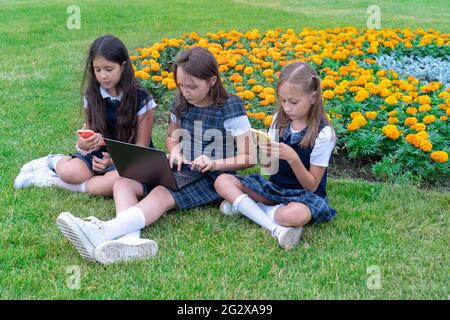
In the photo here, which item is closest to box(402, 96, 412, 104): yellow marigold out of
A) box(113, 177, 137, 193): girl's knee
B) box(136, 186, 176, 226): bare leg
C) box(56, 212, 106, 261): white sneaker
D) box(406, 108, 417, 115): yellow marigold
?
box(406, 108, 417, 115): yellow marigold

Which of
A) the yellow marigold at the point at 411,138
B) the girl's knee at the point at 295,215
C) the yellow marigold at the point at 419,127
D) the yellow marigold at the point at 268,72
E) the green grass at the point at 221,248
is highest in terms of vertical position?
the yellow marigold at the point at 268,72

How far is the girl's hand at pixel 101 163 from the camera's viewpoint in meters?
3.88

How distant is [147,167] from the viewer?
11.4 feet

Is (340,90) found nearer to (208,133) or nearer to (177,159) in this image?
(208,133)

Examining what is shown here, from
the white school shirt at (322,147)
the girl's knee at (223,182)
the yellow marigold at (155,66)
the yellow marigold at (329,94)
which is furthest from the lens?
the yellow marigold at (155,66)

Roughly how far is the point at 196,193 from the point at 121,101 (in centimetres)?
72

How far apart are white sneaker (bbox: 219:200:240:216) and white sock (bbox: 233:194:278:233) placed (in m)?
0.08

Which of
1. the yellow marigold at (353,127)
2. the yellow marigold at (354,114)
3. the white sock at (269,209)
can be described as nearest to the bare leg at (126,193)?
the white sock at (269,209)

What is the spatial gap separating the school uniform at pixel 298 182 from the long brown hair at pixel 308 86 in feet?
0.12

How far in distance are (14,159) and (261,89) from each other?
6.24 ft

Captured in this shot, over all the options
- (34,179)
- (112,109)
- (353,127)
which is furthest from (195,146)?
(353,127)

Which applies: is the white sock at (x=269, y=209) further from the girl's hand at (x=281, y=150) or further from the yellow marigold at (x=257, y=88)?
the yellow marigold at (x=257, y=88)
